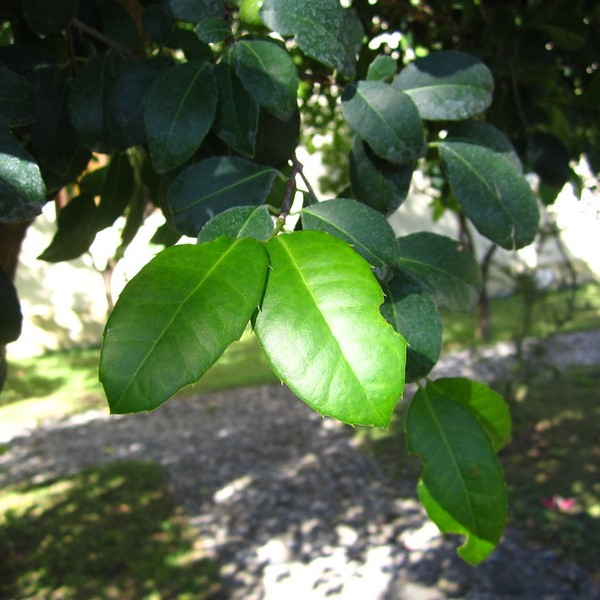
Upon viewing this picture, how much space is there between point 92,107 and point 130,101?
0.06 meters

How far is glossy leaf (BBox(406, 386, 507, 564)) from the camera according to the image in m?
0.61

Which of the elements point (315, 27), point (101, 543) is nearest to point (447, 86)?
point (315, 27)

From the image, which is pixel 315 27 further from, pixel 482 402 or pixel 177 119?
pixel 482 402

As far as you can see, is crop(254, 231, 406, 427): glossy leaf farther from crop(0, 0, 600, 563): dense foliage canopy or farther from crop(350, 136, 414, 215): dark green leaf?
crop(350, 136, 414, 215): dark green leaf

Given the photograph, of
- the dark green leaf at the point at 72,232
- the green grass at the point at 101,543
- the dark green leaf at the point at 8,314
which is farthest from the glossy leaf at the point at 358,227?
the green grass at the point at 101,543

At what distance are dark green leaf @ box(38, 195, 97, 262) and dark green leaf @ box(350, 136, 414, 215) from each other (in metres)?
0.39

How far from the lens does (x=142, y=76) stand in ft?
2.37

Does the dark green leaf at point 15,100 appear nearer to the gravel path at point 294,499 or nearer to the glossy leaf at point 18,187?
the glossy leaf at point 18,187

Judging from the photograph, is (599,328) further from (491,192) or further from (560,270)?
(491,192)

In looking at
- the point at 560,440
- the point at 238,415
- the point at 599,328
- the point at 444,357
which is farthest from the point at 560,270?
the point at 238,415

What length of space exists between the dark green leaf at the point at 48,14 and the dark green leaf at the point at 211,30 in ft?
0.62

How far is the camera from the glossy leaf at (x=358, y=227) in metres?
0.53

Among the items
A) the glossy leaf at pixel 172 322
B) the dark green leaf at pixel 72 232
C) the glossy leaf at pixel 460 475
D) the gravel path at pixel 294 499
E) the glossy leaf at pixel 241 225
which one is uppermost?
the glossy leaf at pixel 241 225

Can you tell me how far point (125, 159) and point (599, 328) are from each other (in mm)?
7036
